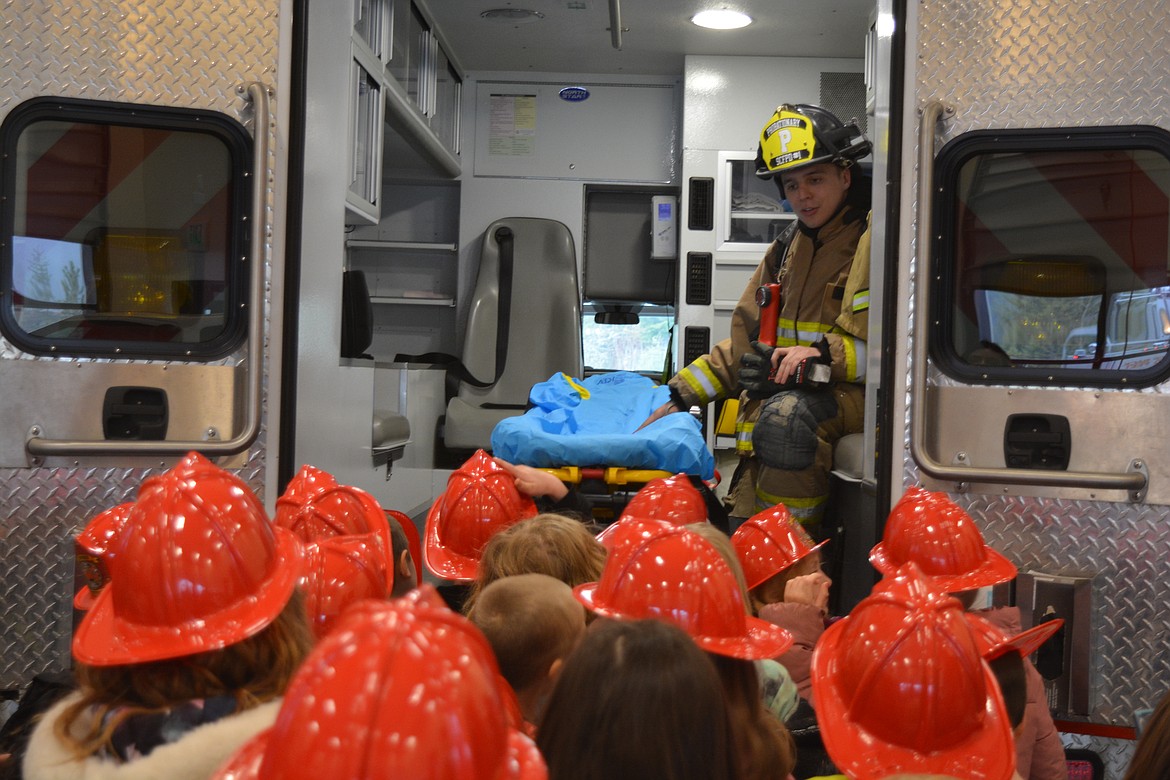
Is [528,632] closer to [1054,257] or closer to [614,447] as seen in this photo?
[1054,257]

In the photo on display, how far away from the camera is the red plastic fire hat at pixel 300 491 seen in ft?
8.56

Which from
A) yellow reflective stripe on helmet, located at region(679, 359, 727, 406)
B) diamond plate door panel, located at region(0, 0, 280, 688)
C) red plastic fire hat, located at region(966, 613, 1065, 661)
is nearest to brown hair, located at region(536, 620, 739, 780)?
red plastic fire hat, located at region(966, 613, 1065, 661)

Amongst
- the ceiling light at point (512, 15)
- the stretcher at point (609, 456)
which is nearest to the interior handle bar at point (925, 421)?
the stretcher at point (609, 456)

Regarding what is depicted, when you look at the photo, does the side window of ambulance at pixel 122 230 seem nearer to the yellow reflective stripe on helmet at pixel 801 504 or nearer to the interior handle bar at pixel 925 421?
the interior handle bar at pixel 925 421

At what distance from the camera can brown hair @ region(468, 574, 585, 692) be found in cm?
176

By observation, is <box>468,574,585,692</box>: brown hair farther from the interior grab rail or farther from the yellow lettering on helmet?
the yellow lettering on helmet

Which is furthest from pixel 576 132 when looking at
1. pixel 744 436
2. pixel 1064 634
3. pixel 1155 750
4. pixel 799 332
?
pixel 1155 750

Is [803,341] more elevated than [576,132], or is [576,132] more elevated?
[576,132]

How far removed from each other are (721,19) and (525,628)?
5.45m

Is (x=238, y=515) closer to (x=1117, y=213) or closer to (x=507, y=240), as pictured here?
(x=1117, y=213)

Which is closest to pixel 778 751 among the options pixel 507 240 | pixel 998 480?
pixel 998 480

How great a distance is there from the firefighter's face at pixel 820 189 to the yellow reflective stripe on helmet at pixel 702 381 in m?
0.73

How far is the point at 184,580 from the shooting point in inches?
60.7

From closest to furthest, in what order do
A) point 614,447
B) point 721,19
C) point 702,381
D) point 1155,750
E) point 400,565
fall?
point 1155,750 < point 400,565 < point 614,447 < point 702,381 < point 721,19
